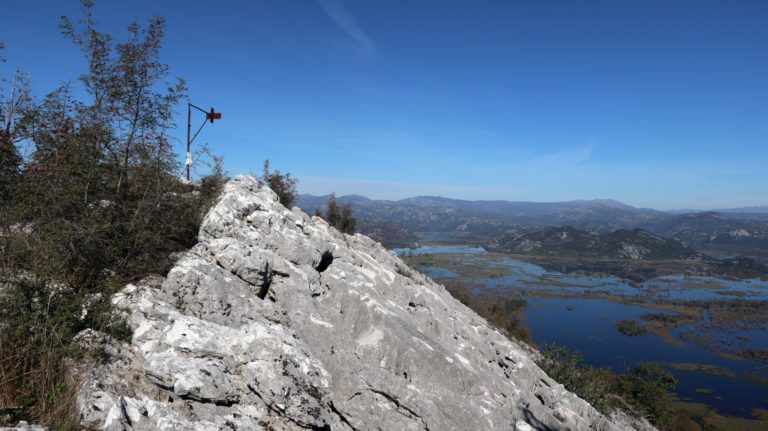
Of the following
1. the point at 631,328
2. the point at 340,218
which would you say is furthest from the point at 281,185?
the point at 631,328

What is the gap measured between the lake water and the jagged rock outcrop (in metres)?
74.6

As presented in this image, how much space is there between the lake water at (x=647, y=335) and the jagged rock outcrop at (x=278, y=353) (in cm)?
7464

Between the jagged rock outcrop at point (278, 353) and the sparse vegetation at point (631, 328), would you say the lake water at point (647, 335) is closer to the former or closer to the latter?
the sparse vegetation at point (631, 328)

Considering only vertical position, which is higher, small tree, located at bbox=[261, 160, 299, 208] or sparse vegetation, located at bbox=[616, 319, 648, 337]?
small tree, located at bbox=[261, 160, 299, 208]

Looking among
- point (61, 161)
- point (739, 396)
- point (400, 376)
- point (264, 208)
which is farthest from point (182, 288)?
point (739, 396)

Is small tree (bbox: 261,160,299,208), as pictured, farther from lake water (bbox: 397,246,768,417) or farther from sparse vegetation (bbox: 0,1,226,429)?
lake water (bbox: 397,246,768,417)

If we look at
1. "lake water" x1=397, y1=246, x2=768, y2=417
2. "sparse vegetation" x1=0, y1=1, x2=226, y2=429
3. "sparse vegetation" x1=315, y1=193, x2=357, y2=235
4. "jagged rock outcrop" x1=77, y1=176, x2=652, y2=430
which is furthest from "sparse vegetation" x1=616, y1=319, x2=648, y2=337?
"sparse vegetation" x1=0, y1=1, x2=226, y2=429

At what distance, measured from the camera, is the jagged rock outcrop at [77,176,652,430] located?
24.9 ft

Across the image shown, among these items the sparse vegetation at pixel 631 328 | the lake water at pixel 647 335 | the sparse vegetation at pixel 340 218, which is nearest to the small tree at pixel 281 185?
the sparse vegetation at pixel 340 218

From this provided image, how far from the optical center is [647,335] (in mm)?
123312

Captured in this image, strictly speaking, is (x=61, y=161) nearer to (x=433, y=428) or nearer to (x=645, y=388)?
(x=433, y=428)

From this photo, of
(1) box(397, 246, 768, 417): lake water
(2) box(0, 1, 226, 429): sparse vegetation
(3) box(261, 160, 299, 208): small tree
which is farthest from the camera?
(1) box(397, 246, 768, 417): lake water

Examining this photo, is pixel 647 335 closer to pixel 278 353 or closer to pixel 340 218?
pixel 340 218

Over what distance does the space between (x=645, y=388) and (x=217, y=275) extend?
71545 millimetres
